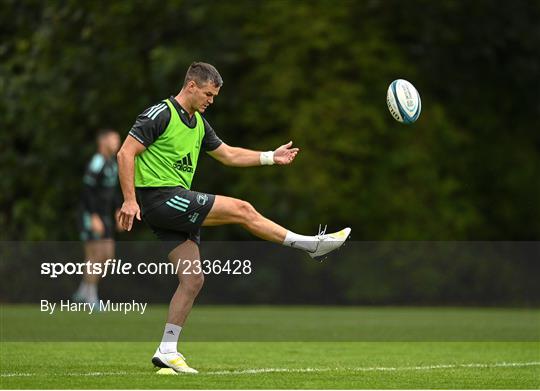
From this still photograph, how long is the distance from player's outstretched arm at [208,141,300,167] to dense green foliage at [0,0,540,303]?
34.6 ft

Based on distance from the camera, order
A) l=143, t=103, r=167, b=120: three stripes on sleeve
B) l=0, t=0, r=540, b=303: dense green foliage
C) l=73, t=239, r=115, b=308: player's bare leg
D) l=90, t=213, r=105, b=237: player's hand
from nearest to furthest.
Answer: l=143, t=103, r=167, b=120: three stripes on sleeve, l=73, t=239, r=115, b=308: player's bare leg, l=90, t=213, r=105, b=237: player's hand, l=0, t=0, r=540, b=303: dense green foliage

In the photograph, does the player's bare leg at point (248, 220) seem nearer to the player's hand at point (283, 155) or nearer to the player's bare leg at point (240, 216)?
the player's bare leg at point (240, 216)

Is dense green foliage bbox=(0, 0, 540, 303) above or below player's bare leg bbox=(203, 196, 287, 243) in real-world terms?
below

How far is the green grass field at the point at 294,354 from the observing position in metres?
8.00

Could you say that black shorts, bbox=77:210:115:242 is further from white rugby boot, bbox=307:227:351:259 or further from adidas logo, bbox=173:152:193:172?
white rugby boot, bbox=307:227:351:259

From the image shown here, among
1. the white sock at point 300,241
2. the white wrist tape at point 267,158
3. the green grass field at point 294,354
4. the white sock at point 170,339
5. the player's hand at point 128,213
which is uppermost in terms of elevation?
the player's hand at point 128,213

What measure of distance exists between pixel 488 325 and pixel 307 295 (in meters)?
6.17

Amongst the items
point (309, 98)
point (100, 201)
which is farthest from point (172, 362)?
point (309, 98)

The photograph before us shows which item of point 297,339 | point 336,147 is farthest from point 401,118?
point 336,147

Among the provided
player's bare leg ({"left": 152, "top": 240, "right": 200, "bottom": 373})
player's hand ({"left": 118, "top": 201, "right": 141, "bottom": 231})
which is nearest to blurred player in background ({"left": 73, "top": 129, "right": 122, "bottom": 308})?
player's bare leg ({"left": 152, "top": 240, "right": 200, "bottom": 373})

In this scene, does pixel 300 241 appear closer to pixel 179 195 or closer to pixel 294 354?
pixel 179 195

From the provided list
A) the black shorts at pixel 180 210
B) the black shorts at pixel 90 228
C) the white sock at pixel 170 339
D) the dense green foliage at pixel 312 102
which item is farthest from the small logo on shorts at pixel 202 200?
the dense green foliage at pixel 312 102

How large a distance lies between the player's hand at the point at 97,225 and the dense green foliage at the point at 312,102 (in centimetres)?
318

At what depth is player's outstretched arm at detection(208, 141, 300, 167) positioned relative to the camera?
9.15 m
